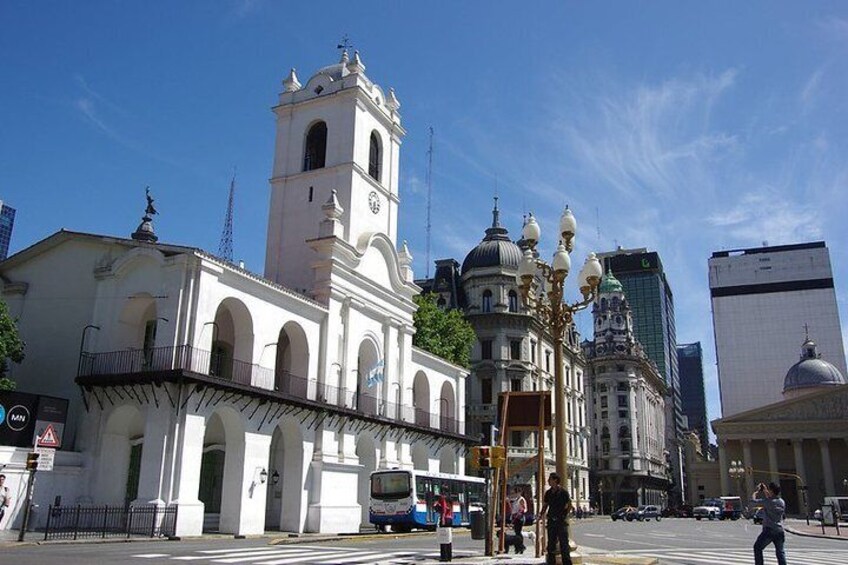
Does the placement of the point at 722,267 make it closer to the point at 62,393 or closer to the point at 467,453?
the point at 467,453

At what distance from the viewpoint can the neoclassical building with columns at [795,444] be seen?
84000mm

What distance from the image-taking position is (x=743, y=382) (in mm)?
151375

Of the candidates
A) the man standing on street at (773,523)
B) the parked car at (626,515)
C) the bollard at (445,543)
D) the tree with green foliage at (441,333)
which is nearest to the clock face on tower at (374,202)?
the tree with green foliage at (441,333)

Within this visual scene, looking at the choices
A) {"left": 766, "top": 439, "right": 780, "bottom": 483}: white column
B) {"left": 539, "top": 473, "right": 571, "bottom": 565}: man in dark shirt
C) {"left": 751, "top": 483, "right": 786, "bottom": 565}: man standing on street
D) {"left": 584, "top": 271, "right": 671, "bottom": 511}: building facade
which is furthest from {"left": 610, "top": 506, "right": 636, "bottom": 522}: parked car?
{"left": 539, "top": 473, "right": 571, "bottom": 565}: man in dark shirt

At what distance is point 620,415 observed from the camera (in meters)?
99.2

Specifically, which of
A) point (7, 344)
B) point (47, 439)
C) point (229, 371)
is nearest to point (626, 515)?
point (229, 371)

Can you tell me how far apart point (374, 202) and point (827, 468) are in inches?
2626

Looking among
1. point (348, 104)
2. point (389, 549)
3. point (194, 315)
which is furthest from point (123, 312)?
point (348, 104)

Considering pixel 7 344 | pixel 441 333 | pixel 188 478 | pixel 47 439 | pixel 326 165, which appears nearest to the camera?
pixel 47 439

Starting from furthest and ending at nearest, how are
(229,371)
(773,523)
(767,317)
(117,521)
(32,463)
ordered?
(767,317), (229,371), (117,521), (32,463), (773,523)

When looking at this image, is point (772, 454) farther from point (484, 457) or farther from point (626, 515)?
point (484, 457)

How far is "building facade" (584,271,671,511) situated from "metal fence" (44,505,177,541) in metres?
77.4

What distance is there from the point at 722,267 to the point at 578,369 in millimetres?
85474

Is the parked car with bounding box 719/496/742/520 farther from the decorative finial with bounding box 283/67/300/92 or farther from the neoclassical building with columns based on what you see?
the decorative finial with bounding box 283/67/300/92
